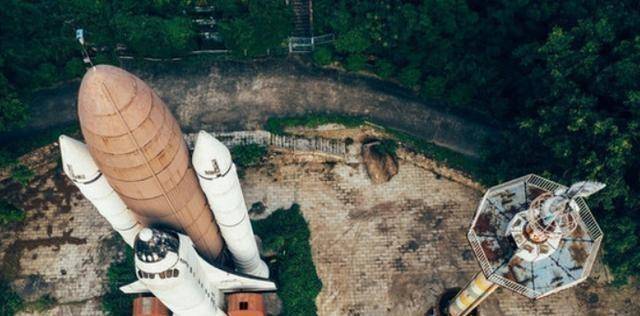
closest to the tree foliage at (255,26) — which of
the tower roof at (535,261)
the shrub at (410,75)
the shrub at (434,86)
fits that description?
the shrub at (410,75)

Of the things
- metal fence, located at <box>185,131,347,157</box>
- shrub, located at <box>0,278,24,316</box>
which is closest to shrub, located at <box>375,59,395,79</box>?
metal fence, located at <box>185,131,347,157</box>

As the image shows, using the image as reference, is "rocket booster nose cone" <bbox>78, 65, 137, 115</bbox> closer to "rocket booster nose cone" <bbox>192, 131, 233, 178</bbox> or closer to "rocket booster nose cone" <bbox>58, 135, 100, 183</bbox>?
"rocket booster nose cone" <bbox>58, 135, 100, 183</bbox>

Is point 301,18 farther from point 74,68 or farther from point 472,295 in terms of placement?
point 472,295

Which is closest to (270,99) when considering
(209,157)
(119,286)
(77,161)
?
(119,286)

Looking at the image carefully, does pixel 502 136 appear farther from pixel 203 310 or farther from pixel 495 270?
pixel 203 310

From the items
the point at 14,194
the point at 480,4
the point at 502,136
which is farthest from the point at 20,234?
the point at 480,4

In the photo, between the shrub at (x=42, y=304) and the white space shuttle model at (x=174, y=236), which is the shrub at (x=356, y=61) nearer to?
the white space shuttle model at (x=174, y=236)
